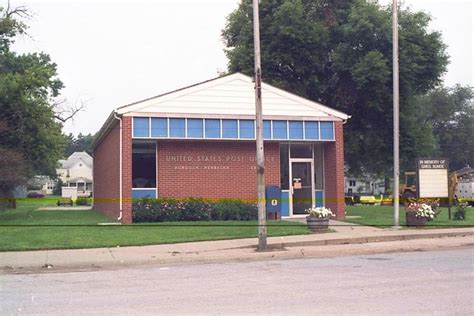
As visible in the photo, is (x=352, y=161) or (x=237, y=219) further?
(x=352, y=161)

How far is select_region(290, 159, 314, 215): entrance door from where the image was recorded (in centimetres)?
2389

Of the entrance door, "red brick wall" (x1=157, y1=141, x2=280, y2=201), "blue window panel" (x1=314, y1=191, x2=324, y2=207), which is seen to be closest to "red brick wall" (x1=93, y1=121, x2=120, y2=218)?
"red brick wall" (x1=157, y1=141, x2=280, y2=201)

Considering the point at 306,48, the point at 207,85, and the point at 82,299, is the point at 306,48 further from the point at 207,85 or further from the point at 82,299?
the point at 82,299

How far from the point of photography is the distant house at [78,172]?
97694mm

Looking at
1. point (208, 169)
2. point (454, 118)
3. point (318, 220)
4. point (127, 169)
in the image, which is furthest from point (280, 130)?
point (454, 118)

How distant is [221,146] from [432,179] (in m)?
7.82

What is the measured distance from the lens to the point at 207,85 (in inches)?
870

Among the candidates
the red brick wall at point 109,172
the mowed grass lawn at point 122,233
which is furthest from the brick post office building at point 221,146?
the mowed grass lawn at point 122,233

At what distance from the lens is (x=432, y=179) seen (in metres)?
20.9

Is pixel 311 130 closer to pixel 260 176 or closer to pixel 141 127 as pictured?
pixel 141 127

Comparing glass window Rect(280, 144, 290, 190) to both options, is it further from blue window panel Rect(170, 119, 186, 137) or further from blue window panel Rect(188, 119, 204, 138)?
blue window panel Rect(170, 119, 186, 137)

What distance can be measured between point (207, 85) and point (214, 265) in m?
10.6

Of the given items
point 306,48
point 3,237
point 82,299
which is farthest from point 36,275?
point 306,48

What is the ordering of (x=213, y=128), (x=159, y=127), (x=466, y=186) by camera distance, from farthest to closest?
(x=466, y=186) < (x=213, y=128) < (x=159, y=127)
